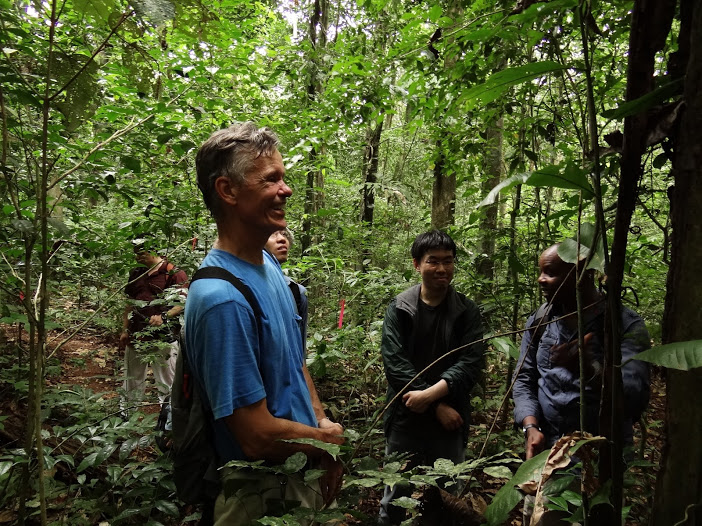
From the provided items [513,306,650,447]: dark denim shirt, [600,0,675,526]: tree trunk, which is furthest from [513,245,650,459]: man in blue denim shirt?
[600,0,675,526]: tree trunk

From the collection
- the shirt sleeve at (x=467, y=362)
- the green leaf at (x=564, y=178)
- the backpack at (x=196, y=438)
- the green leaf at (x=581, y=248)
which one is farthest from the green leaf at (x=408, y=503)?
the shirt sleeve at (x=467, y=362)

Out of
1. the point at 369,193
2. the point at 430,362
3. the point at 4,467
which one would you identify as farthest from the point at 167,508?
the point at 369,193

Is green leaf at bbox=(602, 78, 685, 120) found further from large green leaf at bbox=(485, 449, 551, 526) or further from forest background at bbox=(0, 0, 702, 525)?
large green leaf at bbox=(485, 449, 551, 526)

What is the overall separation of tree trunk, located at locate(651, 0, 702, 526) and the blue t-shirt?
1152mm

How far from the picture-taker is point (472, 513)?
5.22 ft

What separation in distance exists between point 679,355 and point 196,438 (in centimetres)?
147

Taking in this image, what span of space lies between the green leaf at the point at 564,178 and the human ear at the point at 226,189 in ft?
3.92

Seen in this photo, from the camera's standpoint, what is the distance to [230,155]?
175cm

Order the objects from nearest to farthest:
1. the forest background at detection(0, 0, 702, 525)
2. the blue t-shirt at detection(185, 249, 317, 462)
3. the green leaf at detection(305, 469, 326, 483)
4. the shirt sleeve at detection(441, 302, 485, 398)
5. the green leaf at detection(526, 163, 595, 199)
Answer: the forest background at detection(0, 0, 702, 525), the green leaf at detection(526, 163, 595, 199), the green leaf at detection(305, 469, 326, 483), the blue t-shirt at detection(185, 249, 317, 462), the shirt sleeve at detection(441, 302, 485, 398)

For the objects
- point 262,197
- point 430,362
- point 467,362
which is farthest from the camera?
point 430,362

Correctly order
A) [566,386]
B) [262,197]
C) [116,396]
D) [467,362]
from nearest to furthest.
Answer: [262,197], [566,386], [467,362], [116,396]

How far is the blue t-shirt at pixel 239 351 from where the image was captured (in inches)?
57.6

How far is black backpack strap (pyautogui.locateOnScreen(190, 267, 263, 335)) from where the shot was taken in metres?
1.57

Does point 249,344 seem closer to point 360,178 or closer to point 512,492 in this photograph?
point 512,492
